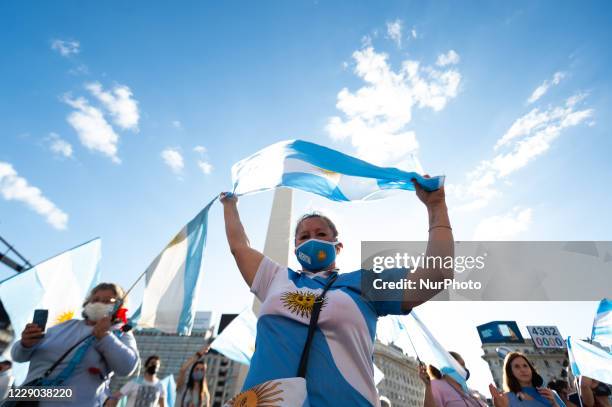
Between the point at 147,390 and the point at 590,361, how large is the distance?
6022 millimetres

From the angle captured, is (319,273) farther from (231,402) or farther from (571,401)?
(571,401)

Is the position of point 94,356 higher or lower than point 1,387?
higher

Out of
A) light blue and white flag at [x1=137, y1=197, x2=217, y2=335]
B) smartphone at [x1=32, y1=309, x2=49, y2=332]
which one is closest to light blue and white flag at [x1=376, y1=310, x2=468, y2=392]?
light blue and white flag at [x1=137, y1=197, x2=217, y2=335]

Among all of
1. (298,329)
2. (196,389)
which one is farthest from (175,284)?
(196,389)

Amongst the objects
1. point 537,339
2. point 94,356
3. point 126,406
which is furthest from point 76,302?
point 537,339

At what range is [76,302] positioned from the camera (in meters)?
3.17

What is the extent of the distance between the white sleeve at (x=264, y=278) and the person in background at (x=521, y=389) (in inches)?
110

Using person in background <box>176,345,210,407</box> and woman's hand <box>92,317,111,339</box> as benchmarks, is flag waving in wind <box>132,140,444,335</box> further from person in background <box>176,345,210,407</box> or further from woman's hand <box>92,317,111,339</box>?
person in background <box>176,345,210,407</box>

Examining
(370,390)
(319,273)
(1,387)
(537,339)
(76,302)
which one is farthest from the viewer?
(537,339)

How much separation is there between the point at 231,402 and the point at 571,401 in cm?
578

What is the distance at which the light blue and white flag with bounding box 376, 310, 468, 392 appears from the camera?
10.6ft

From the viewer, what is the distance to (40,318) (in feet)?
7.38

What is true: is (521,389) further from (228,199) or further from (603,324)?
(228,199)

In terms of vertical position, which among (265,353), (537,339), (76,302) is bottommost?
(265,353)
